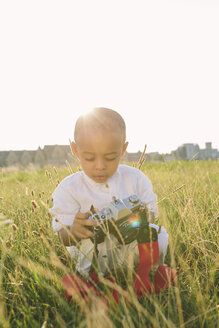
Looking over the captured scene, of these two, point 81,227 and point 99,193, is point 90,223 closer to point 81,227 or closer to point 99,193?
point 81,227

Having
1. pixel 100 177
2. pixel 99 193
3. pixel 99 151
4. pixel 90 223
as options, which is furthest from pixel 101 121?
pixel 90 223

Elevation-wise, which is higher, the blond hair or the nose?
the blond hair

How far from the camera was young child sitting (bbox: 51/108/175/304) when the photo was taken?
63.4 inches

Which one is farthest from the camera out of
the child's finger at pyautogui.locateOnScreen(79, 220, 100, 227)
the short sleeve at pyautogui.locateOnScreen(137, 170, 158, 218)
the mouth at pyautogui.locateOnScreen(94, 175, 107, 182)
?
the short sleeve at pyautogui.locateOnScreen(137, 170, 158, 218)

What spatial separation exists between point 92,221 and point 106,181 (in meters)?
0.34

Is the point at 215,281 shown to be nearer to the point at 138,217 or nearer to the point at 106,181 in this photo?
the point at 138,217

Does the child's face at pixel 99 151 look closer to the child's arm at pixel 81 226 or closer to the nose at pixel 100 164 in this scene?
the nose at pixel 100 164

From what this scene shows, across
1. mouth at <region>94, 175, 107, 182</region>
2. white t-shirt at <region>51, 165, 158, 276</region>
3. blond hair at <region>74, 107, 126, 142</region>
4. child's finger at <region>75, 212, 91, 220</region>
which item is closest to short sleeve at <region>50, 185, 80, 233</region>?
white t-shirt at <region>51, 165, 158, 276</region>

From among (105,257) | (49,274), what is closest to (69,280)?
(49,274)

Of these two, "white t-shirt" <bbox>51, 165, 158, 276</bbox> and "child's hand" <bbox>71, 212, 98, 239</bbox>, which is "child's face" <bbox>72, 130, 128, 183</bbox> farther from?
"child's hand" <bbox>71, 212, 98, 239</bbox>

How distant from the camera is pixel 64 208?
5.88 feet

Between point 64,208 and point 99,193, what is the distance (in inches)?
9.5

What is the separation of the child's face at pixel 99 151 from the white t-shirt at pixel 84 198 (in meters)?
0.15

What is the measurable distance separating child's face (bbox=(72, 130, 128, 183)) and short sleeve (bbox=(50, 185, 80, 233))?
8.8 inches
